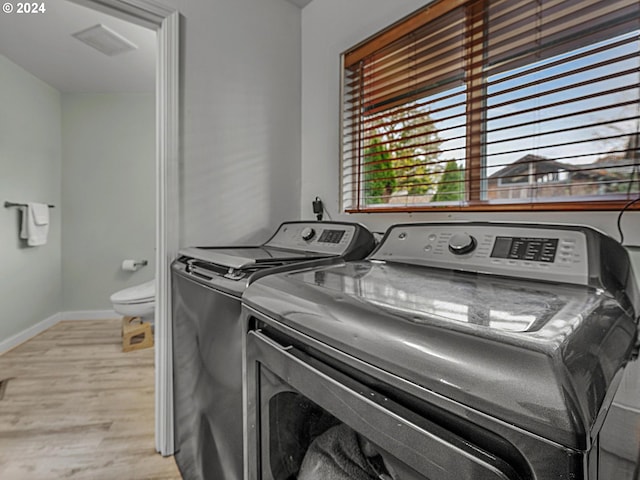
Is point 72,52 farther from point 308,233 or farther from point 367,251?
point 367,251

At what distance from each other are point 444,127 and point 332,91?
693mm

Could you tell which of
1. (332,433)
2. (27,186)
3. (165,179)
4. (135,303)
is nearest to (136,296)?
(135,303)

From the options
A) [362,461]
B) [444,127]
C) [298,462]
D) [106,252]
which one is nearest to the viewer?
[362,461]

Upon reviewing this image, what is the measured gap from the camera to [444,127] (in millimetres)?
1456

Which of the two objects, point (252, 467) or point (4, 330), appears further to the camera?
point (4, 330)

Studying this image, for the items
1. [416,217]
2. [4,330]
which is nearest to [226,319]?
[416,217]

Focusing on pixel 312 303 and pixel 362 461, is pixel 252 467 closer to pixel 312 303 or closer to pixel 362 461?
pixel 362 461

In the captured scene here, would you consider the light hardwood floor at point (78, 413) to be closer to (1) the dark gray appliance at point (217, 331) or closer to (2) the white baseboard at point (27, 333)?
(2) the white baseboard at point (27, 333)

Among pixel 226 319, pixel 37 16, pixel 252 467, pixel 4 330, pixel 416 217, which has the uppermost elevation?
pixel 37 16

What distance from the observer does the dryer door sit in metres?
0.46

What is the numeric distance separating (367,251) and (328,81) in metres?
0.99

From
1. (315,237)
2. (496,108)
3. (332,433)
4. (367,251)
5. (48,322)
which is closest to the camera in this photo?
(332,433)

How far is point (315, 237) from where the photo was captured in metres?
1.62

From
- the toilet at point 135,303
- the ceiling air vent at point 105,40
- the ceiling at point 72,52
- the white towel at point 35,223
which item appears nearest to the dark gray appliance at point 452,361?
the ceiling at point 72,52
